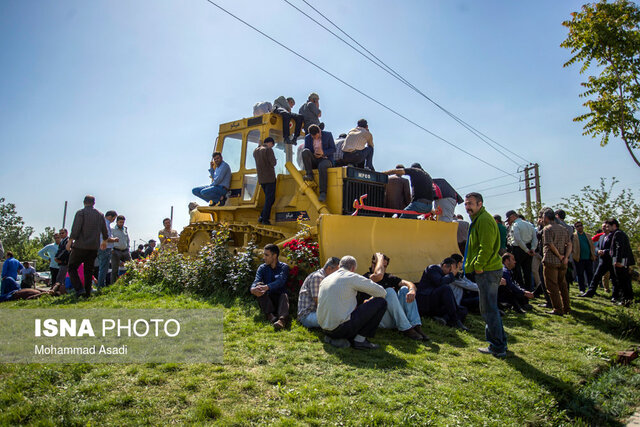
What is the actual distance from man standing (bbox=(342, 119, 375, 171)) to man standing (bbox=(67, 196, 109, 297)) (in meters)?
5.24

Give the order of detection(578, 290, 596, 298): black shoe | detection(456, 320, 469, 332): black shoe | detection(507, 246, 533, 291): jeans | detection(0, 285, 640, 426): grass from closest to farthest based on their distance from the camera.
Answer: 1. detection(0, 285, 640, 426): grass
2. detection(456, 320, 469, 332): black shoe
3. detection(507, 246, 533, 291): jeans
4. detection(578, 290, 596, 298): black shoe

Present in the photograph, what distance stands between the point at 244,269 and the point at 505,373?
4.58 metres

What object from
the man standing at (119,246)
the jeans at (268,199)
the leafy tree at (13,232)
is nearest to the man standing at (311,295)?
the jeans at (268,199)

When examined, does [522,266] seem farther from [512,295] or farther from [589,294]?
[512,295]

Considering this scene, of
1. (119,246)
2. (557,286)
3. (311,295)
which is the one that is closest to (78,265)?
(119,246)

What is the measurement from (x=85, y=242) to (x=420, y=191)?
7.03 meters

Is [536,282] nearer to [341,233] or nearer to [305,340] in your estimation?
[341,233]

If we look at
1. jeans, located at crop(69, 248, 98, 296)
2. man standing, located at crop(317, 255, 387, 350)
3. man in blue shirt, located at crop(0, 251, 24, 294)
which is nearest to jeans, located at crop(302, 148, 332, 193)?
man standing, located at crop(317, 255, 387, 350)

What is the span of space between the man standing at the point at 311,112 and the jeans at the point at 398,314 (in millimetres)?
4963

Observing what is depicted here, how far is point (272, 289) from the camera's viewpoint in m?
6.36

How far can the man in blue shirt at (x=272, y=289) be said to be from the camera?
6.18 metres

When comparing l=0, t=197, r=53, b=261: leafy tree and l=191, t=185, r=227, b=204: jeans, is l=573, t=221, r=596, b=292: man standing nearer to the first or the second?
l=191, t=185, r=227, b=204: jeans

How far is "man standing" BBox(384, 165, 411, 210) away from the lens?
962 centimetres

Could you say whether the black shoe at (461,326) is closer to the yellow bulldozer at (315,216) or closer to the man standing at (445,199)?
the yellow bulldozer at (315,216)
